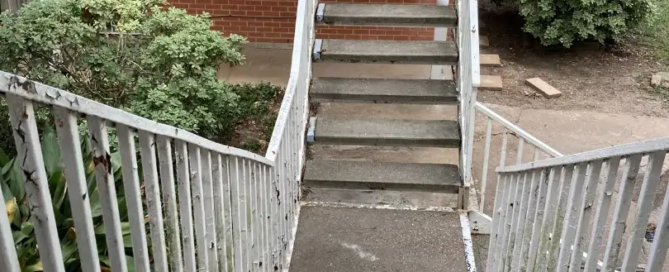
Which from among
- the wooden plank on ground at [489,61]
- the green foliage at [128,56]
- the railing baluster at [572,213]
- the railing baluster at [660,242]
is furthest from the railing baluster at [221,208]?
the wooden plank on ground at [489,61]

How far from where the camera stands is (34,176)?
1.28 m

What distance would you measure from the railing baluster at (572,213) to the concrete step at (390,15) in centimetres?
329

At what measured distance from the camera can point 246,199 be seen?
2.73 meters

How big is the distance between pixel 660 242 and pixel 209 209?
138 centimetres

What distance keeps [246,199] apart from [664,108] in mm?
5872

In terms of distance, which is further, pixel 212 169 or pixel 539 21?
pixel 539 21

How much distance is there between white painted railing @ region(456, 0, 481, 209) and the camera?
4.48m

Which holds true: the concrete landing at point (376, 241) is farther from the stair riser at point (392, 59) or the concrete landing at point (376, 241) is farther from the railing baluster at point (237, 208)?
the railing baluster at point (237, 208)

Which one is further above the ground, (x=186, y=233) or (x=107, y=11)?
(x=107, y=11)

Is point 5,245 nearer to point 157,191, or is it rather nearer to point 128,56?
point 157,191

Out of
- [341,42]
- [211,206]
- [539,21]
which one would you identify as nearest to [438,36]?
[341,42]

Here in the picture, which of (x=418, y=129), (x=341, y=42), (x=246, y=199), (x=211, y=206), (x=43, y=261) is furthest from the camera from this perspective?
(x=341, y=42)

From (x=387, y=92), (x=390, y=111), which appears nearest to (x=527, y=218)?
(x=387, y=92)

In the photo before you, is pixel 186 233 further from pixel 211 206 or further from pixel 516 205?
pixel 516 205
